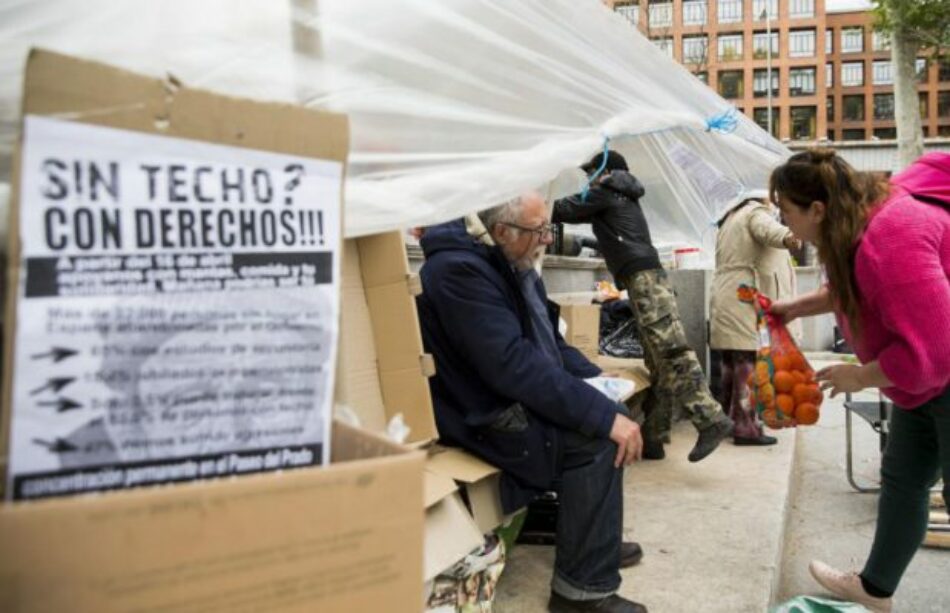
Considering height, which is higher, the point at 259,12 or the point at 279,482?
the point at 259,12

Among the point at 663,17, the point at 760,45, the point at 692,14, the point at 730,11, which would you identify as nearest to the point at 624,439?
the point at 663,17

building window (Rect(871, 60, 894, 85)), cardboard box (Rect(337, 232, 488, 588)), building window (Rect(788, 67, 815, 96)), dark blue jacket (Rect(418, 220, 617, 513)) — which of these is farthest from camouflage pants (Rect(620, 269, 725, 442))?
building window (Rect(871, 60, 894, 85))

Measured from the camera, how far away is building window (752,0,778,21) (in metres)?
62.9

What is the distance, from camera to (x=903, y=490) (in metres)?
2.53

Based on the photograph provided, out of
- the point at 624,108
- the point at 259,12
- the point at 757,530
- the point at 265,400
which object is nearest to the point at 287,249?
the point at 265,400

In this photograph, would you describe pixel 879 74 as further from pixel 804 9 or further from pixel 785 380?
pixel 785 380

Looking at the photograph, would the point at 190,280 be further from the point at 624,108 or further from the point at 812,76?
the point at 812,76

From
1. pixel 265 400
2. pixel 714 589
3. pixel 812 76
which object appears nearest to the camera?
pixel 265 400

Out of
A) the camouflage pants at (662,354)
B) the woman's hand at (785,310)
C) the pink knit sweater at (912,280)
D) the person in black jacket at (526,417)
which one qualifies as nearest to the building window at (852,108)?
the camouflage pants at (662,354)

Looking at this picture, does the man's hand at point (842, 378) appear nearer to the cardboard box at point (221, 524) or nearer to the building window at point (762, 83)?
the cardboard box at point (221, 524)

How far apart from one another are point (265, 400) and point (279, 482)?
0.17 m

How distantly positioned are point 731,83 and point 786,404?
69703 mm

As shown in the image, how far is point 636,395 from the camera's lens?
4.25 meters

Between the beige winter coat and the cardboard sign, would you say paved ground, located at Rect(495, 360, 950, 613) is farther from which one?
the cardboard sign
